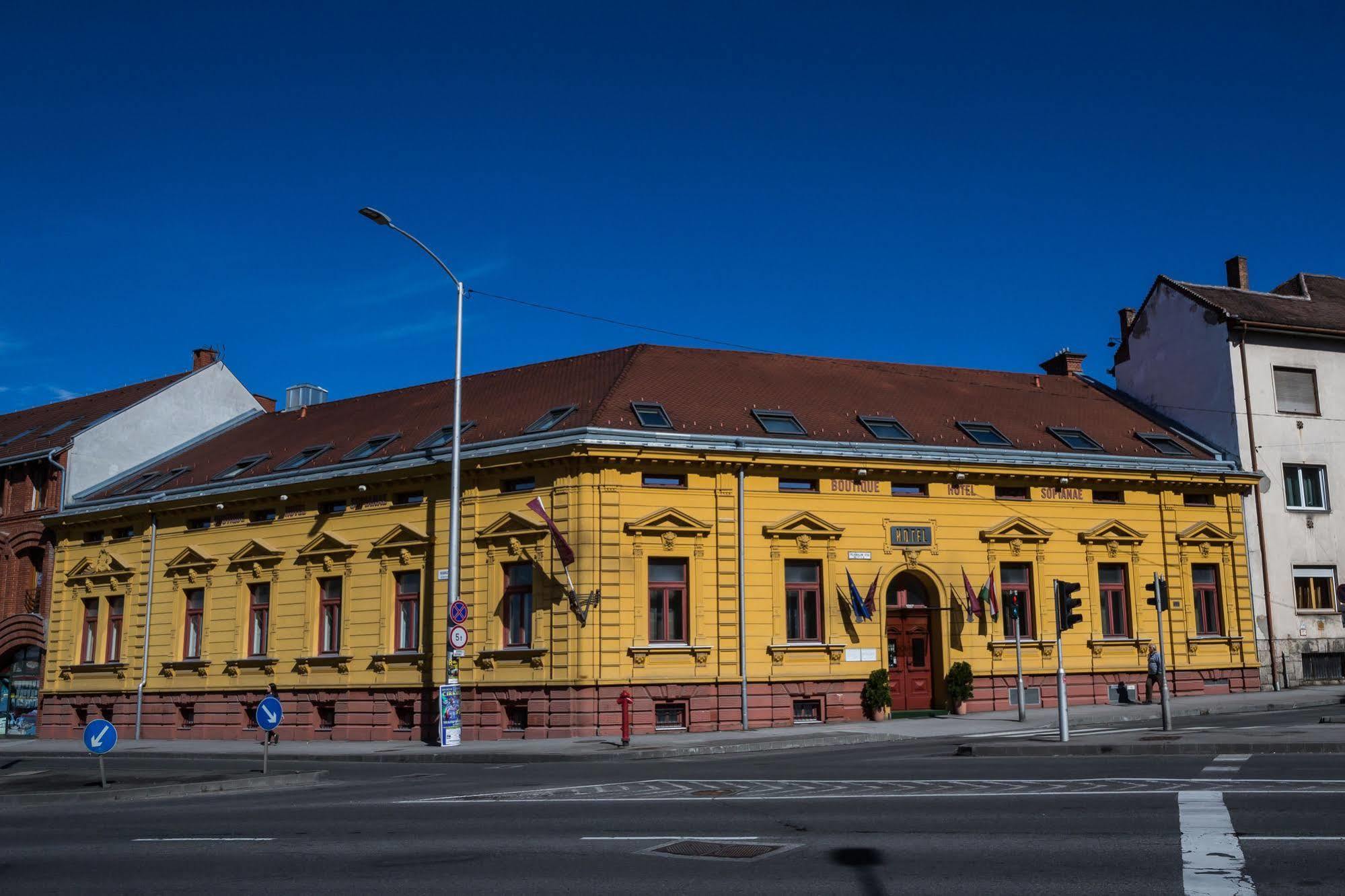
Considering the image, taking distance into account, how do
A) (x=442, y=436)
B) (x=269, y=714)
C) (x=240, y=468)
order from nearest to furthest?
(x=269, y=714), (x=442, y=436), (x=240, y=468)

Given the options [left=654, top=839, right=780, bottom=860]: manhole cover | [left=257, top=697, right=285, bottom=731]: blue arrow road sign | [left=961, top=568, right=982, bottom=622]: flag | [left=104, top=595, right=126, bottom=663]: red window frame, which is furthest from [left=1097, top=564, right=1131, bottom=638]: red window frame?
[left=104, top=595, right=126, bottom=663]: red window frame

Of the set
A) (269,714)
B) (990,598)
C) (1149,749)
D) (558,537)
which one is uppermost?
(558,537)

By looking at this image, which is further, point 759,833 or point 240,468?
point 240,468

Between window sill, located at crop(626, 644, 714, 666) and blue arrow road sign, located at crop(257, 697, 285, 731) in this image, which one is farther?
window sill, located at crop(626, 644, 714, 666)

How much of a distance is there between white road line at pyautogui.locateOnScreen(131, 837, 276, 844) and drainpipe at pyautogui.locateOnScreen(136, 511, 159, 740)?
23842 millimetres

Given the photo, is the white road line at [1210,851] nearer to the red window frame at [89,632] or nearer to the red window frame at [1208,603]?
the red window frame at [1208,603]

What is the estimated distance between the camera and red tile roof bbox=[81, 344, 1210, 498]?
3002 centimetres

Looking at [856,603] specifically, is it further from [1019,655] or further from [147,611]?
[147,611]

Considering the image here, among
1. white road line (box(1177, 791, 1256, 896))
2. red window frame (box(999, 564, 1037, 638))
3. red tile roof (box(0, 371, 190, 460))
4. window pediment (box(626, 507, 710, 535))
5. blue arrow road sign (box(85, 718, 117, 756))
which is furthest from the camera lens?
red tile roof (box(0, 371, 190, 460))

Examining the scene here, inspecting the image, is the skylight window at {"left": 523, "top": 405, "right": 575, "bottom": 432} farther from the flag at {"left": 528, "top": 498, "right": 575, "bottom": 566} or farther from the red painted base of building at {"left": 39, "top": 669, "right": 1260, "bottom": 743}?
the red painted base of building at {"left": 39, "top": 669, "right": 1260, "bottom": 743}

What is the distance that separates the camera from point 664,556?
1085 inches

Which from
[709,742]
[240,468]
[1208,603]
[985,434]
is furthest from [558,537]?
[1208,603]

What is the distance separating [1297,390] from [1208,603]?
751cm

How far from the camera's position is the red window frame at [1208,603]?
1275 inches
